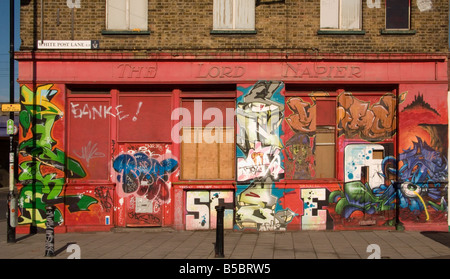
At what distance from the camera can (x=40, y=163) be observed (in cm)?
1380

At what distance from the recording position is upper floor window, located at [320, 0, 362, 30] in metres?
13.9

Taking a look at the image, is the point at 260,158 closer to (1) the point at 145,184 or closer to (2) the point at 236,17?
(1) the point at 145,184

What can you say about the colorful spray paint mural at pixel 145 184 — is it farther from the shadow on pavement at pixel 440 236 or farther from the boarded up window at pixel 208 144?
the shadow on pavement at pixel 440 236

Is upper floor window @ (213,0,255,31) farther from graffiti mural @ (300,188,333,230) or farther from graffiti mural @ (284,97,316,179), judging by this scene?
graffiti mural @ (300,188,333,230)

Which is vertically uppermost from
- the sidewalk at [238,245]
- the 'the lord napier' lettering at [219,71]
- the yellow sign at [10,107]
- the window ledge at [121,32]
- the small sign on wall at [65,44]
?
the window ledge at [121,32]

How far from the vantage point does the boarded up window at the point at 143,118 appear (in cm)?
1406

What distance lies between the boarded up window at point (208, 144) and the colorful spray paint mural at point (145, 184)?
48 centimetres

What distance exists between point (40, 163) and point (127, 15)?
15.2 feet

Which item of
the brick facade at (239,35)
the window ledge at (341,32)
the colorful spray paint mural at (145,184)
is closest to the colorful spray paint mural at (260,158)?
the brick facade at (239,35)

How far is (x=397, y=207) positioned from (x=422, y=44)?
437 centimetres

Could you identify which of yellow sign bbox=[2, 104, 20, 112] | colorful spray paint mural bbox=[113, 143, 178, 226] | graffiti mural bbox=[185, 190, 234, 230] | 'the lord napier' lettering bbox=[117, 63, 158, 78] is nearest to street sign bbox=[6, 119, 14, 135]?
yellow sign bbox=[2, 104, 20, 112]

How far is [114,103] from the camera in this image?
14039 millimetres

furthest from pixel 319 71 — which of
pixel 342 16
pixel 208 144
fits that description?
pixel 208 144

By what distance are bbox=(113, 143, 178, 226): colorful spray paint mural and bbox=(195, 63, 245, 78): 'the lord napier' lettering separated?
2.20 m
